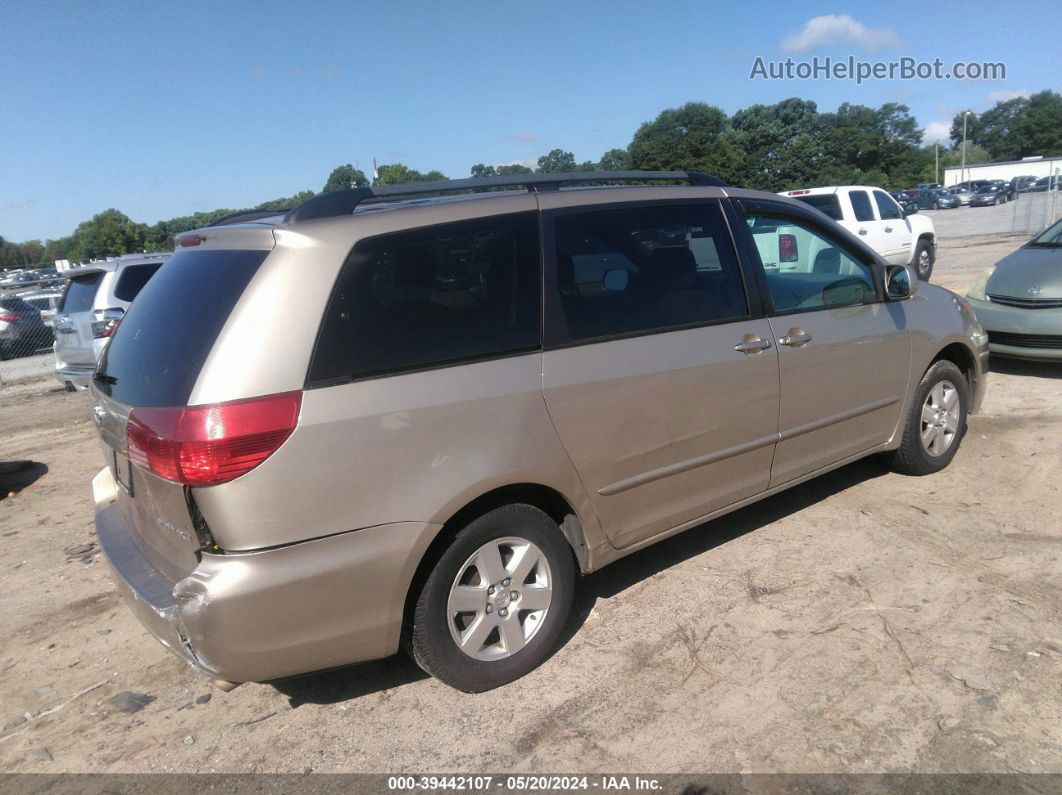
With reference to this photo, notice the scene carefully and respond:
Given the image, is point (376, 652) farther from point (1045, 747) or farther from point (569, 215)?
point (1045, 747)

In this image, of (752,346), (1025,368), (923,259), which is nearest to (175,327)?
(752,346)

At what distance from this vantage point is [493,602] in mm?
3020

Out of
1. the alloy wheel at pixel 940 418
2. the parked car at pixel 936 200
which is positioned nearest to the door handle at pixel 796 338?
the alloy wheel at pixel 940 418

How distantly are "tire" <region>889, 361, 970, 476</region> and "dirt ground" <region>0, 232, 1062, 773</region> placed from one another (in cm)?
29

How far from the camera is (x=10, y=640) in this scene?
3.81 meters

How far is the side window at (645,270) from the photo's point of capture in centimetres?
327

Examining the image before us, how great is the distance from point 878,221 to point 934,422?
10590mm

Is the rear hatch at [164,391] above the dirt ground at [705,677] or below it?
above

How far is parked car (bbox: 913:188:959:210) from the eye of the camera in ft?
162

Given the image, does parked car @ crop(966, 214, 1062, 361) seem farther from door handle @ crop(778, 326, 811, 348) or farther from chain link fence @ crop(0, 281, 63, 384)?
chain link fence @ crop(0, 281, 63, 384)

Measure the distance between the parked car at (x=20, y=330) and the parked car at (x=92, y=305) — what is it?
899cm

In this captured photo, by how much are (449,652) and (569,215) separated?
6.03 ft

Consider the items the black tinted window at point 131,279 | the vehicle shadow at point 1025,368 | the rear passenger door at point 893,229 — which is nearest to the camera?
the vehicle shadow at point 1025,368

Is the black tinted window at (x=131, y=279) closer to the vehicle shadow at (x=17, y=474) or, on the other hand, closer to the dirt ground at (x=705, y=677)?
the vehicle shadow at (x=17, y=474)
